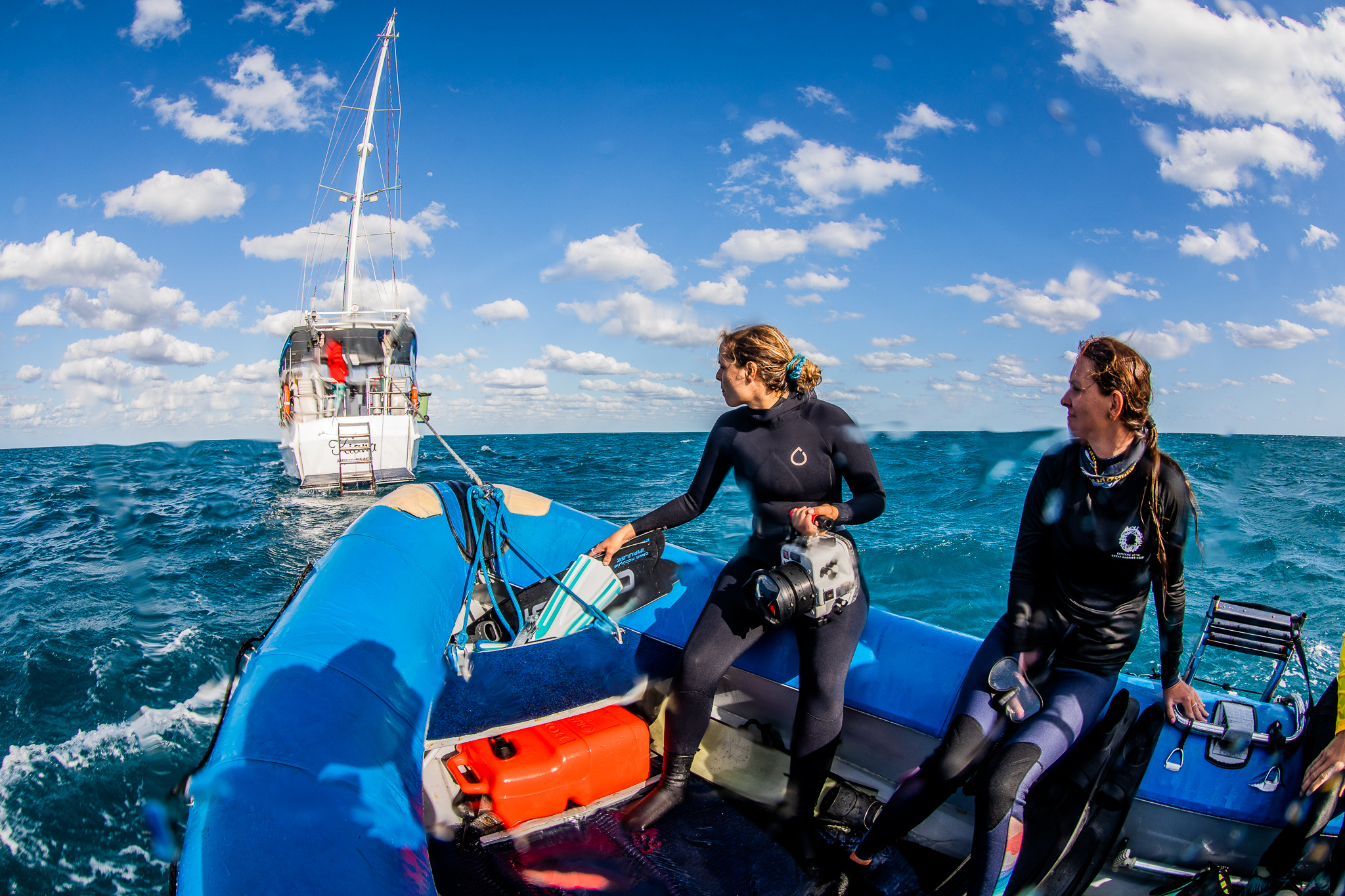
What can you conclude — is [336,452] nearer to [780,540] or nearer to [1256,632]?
[780,540]

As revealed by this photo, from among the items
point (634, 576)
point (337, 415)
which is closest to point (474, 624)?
point (634, 576)

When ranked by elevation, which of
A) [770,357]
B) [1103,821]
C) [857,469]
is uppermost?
[770,357]

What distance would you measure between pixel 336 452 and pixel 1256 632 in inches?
613

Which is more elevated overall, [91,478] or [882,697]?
[882,697]

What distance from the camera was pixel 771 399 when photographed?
2244 mm

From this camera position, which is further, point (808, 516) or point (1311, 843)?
point (808, 516)

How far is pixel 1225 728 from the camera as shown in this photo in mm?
1925

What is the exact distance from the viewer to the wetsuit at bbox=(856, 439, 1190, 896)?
5.59ft

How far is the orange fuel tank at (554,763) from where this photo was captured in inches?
88.0

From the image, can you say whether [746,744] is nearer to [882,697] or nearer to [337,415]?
[882,697]

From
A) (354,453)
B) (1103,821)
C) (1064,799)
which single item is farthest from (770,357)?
(354,453)

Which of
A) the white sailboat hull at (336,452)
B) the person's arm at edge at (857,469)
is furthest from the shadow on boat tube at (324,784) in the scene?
the white sailboat hull at (336,452)

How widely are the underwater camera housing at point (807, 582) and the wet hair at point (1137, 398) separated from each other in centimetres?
79

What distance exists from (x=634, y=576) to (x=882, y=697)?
1124mm
